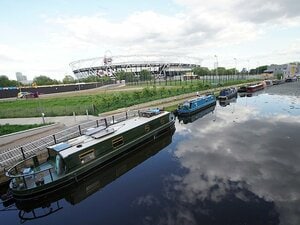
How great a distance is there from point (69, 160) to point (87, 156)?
4.94 feet

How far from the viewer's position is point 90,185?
14.4 meters

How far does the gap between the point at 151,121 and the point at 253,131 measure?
40.2ft

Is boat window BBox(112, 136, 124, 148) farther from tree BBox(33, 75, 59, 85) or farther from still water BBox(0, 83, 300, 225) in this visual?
tree BBox(33, 75, 59, 85)

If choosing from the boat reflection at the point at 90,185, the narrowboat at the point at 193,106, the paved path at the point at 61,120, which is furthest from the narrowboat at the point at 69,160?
the narrowboat at the point at 193,106

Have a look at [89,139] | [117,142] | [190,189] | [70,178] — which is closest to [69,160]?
[70,178]

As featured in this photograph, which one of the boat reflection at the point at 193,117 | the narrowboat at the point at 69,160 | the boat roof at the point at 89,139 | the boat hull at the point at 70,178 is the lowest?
the boat reflection at the point at 193,117

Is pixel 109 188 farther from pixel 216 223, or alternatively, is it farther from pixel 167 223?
pixel 216 223

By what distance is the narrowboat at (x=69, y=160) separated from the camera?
41.0ft

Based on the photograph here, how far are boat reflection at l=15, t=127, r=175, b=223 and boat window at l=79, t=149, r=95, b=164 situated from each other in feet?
4.56

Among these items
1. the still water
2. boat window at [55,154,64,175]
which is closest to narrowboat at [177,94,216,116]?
the still water

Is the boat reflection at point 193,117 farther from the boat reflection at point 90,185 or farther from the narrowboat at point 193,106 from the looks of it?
the boat reflection at point 90,185

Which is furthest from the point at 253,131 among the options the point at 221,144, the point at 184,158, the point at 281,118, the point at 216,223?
the point at 216,223

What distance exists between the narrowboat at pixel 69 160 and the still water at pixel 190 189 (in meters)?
0.94

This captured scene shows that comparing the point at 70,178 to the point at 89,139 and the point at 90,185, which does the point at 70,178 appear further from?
the point at 89,139
